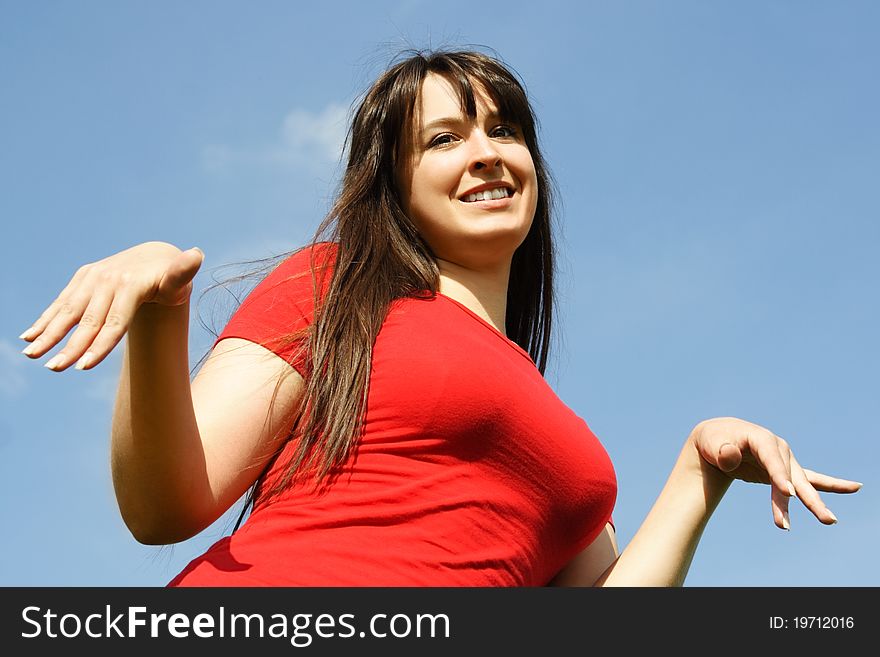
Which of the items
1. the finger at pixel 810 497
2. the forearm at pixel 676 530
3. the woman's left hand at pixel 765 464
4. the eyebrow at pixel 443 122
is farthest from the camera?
the eyebrow at pixel 443 122

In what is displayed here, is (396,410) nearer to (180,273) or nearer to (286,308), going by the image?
(286,308)

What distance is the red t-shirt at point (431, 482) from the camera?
9.70 ft

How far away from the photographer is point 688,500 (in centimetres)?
360

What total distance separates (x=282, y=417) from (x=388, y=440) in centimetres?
35

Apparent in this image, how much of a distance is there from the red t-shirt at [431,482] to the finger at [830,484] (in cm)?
67

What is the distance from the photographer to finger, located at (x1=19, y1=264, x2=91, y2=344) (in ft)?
7.72

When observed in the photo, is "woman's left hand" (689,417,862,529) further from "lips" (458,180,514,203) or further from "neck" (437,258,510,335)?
"lips" (458,180,514,203)

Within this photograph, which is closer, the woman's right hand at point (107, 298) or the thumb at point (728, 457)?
the woman's right hand at point (107, 298)

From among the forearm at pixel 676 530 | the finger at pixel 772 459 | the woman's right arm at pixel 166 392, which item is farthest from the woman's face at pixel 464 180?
the finger at pixel 772 459

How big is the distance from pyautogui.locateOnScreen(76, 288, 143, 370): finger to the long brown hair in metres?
0.86

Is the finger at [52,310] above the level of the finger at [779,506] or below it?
above

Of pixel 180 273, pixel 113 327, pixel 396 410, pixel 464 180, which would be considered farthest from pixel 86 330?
pixel 464 180

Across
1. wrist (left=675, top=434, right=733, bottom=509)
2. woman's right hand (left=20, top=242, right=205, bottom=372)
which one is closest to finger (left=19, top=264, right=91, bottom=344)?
woman's right hand (left=20, top=242, right=205, bottom=372)

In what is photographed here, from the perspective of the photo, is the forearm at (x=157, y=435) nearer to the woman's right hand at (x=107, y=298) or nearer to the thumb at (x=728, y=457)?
the woman's right hand at (x=107, y=298)
